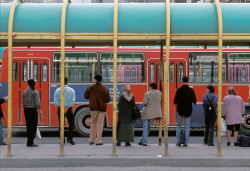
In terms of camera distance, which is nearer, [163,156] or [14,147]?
[163,156]

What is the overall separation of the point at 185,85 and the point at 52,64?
599cm

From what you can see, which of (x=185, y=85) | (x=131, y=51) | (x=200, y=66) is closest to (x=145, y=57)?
(x=131, y=51)

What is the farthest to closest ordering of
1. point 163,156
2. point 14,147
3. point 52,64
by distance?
1. point 52,64
2. point 14,147
3. point 163,156

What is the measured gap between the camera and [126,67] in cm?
1666

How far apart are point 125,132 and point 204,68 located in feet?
18.0

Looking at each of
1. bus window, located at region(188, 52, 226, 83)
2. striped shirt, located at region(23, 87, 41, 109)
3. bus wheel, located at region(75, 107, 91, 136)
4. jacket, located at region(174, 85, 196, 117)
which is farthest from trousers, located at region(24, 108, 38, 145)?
bus window, located at region(188, 52, 226, 83)

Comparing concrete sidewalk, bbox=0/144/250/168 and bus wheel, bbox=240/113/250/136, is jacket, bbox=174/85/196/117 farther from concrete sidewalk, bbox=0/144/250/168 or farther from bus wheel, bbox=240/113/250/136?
bus wheel, bbox=240/113/250/136

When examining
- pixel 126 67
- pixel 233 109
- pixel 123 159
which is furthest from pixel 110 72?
pixel 123 159

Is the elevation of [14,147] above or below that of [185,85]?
below

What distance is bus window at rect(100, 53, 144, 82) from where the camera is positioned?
16641mm

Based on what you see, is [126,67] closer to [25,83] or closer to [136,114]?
[25,83]

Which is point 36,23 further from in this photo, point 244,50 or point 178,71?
point 244,50

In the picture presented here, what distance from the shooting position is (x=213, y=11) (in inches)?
421

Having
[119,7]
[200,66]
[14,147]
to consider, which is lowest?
[14,147]
